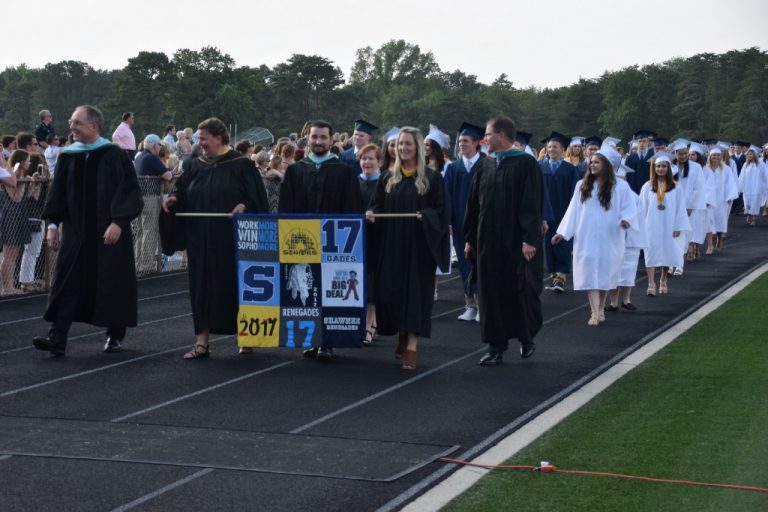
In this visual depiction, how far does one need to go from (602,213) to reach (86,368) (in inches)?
244

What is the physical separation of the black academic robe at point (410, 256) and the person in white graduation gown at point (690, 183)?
10.9 metres

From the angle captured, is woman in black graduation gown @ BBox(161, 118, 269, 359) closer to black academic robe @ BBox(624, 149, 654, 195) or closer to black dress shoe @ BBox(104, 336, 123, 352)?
black dress shoe @ BBox(104, 336, 123, 352)

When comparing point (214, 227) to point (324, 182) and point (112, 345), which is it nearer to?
point (324, 182)

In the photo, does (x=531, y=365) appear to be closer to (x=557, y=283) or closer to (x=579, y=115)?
(x=557, y=283)

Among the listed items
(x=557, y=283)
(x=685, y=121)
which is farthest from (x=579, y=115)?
(x=557, y=283)

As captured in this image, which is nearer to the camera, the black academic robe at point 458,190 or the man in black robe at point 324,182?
the man in black robe at point 324,182

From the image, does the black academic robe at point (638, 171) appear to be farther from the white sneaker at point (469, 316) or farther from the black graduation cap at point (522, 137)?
the white sneaker at point (469, 316)

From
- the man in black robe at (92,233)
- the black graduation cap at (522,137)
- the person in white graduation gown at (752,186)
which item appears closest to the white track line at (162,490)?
the man in black robe at (92,233)

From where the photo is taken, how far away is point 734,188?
2755cm

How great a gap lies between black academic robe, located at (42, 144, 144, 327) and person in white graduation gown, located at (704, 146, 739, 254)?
1392 centimetres

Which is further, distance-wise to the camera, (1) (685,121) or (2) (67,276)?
(1) (685,121)

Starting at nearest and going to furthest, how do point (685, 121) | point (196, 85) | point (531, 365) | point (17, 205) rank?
point (531, 365)
point (17, 205)
point (196, 85)
point (685, 121)

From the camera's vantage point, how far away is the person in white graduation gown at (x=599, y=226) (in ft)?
46.9

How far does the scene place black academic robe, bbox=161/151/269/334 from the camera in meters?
11.7
